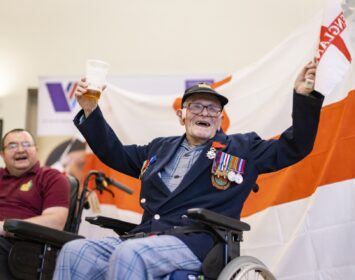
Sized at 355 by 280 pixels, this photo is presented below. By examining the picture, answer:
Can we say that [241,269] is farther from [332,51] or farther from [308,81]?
[332,51]

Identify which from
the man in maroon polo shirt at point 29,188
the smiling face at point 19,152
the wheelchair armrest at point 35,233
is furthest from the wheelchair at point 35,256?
the smiling face at point 19,152

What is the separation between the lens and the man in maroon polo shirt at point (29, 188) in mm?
3008

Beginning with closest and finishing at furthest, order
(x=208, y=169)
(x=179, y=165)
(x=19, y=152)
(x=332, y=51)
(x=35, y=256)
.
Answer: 1. (x=332, y=51)
2. (x=208, y=169)
3. (x=179, y=165)
4. (x=35, y=256)
5. (x=19, y=152)

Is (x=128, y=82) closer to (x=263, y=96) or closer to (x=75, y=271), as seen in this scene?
(x=263, y=96)

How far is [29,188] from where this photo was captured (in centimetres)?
314

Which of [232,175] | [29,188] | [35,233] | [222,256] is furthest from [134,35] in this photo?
[222,256]

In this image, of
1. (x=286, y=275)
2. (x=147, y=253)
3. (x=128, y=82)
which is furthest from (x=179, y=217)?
(x=128, y=82)

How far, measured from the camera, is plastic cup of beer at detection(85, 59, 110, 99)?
7.27ft

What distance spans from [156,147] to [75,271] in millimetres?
720

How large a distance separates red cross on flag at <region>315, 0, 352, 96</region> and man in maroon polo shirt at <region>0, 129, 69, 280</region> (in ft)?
4.88

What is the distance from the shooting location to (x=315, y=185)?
305 centimetres

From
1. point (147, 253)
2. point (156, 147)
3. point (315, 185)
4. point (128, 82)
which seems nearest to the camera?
point (147, 253)

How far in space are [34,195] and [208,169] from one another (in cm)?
114

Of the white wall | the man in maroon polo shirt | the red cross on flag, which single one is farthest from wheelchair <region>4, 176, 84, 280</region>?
the white wall
